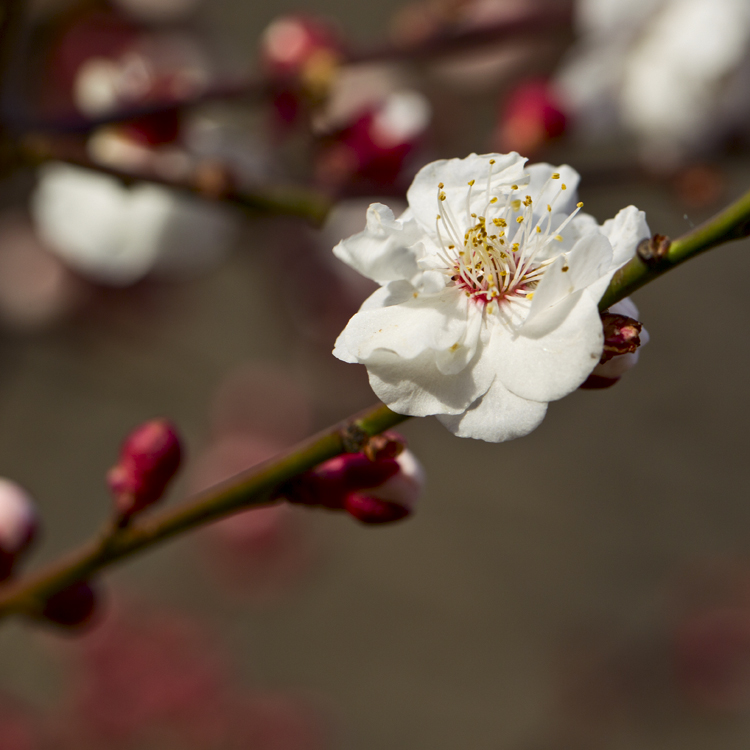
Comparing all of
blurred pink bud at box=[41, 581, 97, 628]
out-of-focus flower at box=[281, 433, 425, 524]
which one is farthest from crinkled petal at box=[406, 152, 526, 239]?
blurred pink bud at box=[41, 581, 97, 628]

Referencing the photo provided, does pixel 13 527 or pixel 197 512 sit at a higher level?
pixel 13 527

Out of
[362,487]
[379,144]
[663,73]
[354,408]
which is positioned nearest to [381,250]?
[362,487]

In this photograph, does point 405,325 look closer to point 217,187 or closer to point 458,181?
point 458,181

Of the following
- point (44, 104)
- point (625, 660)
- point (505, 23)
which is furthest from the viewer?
point (625, 660)

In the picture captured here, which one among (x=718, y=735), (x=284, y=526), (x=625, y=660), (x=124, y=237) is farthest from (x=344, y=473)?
(x=718, y=735)

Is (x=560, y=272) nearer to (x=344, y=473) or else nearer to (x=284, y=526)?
(x=344, y=473)

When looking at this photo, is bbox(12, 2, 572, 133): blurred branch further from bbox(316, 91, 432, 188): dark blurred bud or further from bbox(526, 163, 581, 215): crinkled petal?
bbox(526, 163, 581, 215): crinkled petal

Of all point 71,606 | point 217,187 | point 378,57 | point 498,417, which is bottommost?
point 498,417
